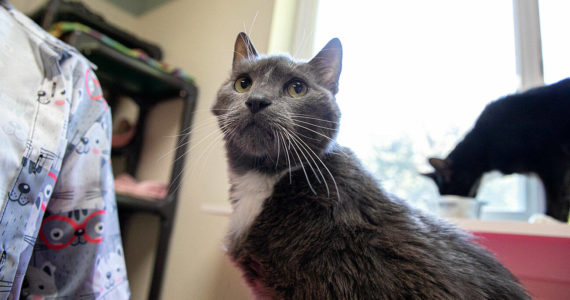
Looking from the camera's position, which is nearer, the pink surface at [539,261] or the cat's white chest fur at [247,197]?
the cat's white chest fur at [247,197]

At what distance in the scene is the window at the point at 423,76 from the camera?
22.9 inches

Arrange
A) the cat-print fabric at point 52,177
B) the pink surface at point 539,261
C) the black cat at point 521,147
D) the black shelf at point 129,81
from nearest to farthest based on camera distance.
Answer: the cat-print fabric at point 52,177 < the pink surface at point 539,261 < the black cat at point 521,147 < the black shelf at point 129,81

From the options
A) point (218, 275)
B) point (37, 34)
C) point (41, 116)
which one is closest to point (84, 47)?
point (37, 34)

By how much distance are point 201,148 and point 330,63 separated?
0.29 meters

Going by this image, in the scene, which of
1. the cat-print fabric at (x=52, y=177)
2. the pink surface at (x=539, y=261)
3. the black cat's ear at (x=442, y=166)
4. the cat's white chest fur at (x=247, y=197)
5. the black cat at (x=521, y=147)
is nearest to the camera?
the cat-print fabric at (x=52, y=177)

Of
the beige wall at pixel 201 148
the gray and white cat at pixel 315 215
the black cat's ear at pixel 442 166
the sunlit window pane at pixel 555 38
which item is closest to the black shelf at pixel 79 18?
the beige wall at pixel 201 148

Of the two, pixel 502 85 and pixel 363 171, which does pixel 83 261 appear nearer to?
pixel 363 171

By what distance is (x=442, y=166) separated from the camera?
2.93ft

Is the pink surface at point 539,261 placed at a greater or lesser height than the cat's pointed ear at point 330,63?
lesser

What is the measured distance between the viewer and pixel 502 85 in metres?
0.89

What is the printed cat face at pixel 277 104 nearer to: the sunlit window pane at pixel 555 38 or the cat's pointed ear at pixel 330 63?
the cat's pointed ear at pixel 330 63

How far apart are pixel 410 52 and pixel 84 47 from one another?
3.50ft

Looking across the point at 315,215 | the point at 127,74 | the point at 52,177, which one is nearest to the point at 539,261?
the point at 315,215

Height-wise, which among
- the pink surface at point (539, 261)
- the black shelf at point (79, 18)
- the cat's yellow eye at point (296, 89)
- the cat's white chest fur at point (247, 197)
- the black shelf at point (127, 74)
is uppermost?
the black shelf at point (79, 18)
